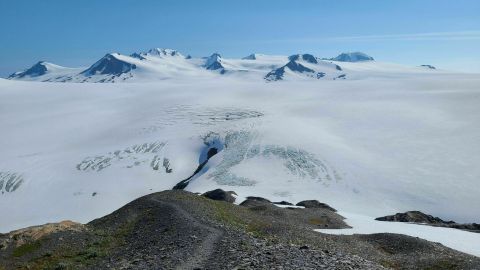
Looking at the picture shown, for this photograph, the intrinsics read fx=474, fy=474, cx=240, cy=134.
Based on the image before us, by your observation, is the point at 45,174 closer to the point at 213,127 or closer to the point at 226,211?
the point at 213,127

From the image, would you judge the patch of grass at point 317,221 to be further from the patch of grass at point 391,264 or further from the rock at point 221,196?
the patch of grass at point 391,264

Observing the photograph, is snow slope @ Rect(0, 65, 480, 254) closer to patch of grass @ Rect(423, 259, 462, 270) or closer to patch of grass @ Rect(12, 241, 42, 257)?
patch of grass @ Rect(423, 259, 462, 270)

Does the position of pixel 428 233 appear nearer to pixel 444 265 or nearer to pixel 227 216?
pixel 444 265

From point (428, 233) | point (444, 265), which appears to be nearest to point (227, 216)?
point (444, 265)

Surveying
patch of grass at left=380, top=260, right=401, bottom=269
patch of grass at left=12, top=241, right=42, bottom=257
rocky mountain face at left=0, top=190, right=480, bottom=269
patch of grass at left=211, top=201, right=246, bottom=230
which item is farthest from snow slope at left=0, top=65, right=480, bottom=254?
patch of grass at left=12, top=241, right=42, bottom=257

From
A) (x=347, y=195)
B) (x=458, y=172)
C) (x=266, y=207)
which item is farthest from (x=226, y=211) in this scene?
(x=458, y=172)

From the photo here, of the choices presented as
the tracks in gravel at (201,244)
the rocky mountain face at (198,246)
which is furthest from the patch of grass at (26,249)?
the tracks in gravel at (201,244)
